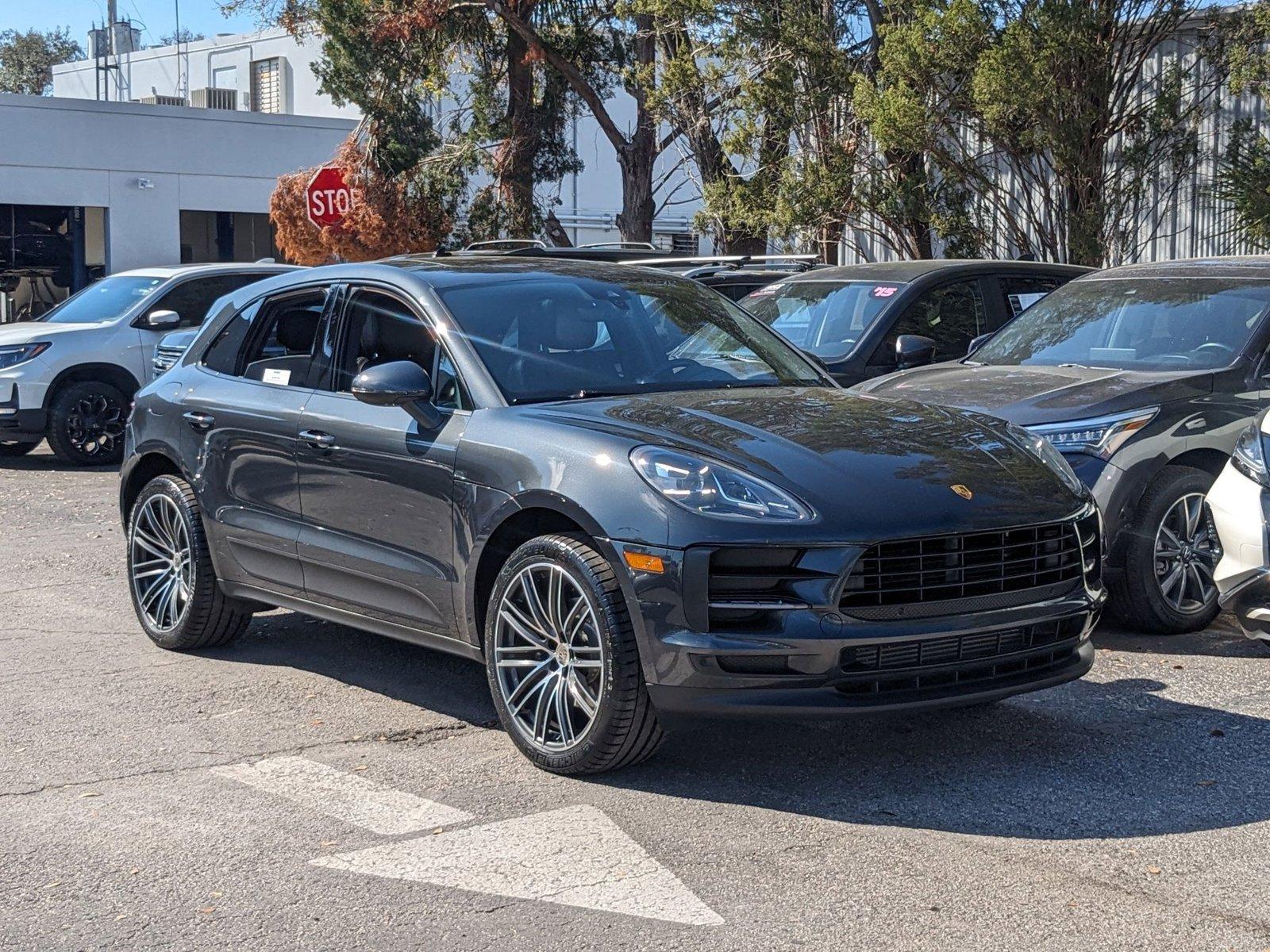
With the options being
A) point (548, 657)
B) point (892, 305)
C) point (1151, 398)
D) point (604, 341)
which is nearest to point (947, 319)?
point (892, 305)

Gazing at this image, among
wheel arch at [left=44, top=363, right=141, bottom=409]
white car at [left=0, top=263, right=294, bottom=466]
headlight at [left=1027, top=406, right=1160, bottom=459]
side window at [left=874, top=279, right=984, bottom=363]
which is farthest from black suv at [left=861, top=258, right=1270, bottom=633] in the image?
wheel arch at [left=44, top=363, right=141, bottom=409]

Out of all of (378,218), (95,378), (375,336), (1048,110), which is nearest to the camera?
(375,336)

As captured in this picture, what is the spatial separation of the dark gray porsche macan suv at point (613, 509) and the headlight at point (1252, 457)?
1.18m

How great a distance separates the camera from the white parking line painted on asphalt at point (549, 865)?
4340 millimetres

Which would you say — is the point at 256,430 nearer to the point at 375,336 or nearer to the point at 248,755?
the point at 375,336

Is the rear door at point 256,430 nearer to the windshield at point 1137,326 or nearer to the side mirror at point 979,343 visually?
the windshield at point 1137,326

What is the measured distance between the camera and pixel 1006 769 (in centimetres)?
553

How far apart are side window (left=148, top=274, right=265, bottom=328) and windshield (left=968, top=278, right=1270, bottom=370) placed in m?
8.73

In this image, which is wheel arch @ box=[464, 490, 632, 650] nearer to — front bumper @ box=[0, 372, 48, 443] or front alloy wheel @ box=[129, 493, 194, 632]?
front alloy wheel @ box=[129, 493, 194, 632]

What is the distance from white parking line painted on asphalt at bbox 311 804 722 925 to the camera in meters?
4.34

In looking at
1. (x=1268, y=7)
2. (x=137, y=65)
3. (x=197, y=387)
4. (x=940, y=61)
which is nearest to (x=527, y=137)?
(x=940, y=61)

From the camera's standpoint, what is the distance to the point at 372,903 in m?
4.36

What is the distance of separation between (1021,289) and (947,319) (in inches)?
30.3

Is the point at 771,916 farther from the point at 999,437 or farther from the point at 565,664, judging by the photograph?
the point at 999,437
